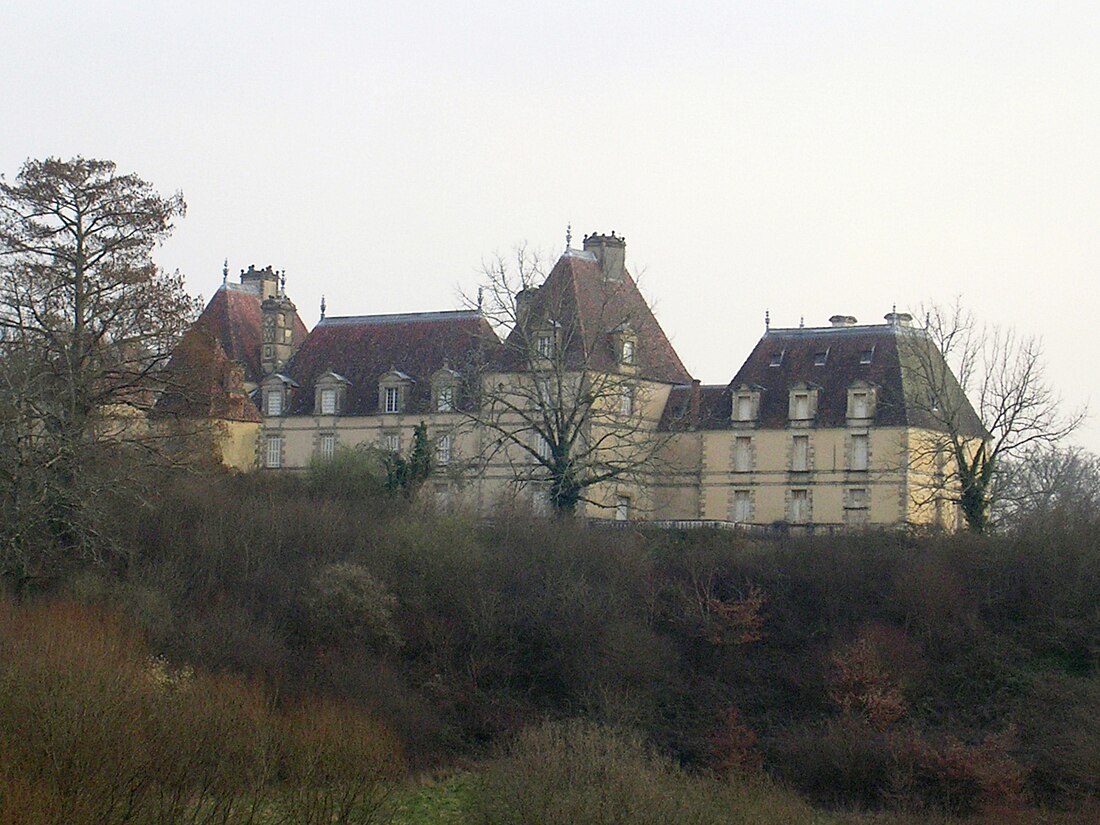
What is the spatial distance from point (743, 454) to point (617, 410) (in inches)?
222

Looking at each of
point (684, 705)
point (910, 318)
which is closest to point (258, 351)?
point (910, 318)

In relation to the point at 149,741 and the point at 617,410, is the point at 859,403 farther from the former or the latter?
the point at 149,741

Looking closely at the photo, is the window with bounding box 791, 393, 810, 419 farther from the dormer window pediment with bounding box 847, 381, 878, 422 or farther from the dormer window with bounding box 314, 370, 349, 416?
the dormer window with bounding box 314, 370, 349, 416

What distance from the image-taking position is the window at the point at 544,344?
57.1 m

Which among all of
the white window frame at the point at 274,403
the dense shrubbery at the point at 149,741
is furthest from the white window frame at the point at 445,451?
the dense shrubbery at the point at 149,741

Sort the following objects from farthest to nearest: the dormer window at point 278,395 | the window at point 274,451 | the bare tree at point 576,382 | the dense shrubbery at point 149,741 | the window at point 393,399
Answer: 1. the dormer window at point 278,395
2. the window at point 274,451
3. the window at point 393,399
4. the bare tree at point 576,382
5. the dense shrubbery at point 149,741

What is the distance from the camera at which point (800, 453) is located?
5950 centimetres

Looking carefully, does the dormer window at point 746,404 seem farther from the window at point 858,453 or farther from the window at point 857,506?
the window at point 857,506

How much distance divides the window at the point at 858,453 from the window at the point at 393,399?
15599 mm

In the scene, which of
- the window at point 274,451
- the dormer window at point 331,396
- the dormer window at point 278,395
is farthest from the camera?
the dormer window at point 278,395

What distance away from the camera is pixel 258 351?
69.2 metres

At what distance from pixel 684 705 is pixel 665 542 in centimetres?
770

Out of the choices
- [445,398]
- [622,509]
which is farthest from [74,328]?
[622,509]

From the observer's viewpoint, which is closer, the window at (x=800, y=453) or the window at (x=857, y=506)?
the window at (x=857, y=506)
